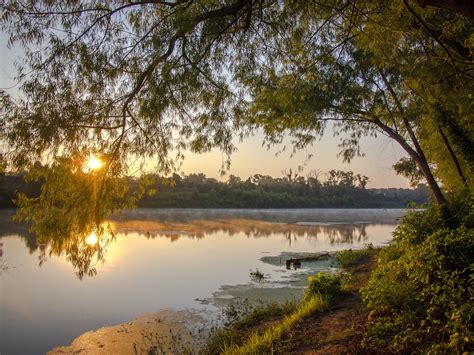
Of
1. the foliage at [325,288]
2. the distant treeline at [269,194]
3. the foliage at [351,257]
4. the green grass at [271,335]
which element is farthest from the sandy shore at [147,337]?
the distant treeline at [269,194]

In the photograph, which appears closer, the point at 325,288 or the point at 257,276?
the point at 325,288

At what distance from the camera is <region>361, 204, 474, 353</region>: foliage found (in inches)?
140

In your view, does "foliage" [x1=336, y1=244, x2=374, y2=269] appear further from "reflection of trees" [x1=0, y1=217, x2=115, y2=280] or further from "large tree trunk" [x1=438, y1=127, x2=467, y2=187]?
"reflection of trees" [x1=0, y1=217, x2=115, y2=280]

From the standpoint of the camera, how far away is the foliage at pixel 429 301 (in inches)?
140

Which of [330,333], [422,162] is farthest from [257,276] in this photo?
[330,333]

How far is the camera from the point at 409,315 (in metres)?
4.35

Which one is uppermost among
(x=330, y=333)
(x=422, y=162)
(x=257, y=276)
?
(x=422, y=162)

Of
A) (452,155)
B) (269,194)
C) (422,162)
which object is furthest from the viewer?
(269,194)

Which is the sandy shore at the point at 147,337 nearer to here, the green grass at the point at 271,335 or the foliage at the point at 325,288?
the green grass at the point at 271,335

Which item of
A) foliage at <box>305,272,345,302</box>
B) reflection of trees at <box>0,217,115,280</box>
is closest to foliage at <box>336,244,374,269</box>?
foliage at <box>305,272,345,302</box>

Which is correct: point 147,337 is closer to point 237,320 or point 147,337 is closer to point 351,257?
point 237,320

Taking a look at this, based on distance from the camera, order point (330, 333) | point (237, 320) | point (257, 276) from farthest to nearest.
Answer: point (257, 276)
point (237, 320)
point (330, 333)

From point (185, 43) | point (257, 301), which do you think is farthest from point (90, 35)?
point (257, 301)

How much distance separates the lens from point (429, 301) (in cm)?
470
